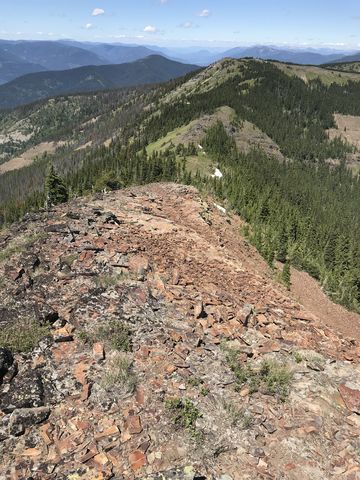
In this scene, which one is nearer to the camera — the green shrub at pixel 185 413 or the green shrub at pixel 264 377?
the green shrub at pixel 185 413

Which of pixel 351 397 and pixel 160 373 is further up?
pixel 160 373

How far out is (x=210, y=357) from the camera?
61.7 feet

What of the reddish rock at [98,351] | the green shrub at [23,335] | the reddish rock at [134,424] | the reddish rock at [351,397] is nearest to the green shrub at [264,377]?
the reddish rock at [351,397]

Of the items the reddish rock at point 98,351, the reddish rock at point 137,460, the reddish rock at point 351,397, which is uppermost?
the reddish rock at point 98,351

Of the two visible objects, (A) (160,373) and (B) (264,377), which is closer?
(A) (160,373)

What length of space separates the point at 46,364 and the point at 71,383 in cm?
165

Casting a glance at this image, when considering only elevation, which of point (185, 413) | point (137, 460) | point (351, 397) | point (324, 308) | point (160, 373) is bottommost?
point (324, 308)

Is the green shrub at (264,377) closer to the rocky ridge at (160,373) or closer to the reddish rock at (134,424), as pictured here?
the rocky ridge at (160,373)

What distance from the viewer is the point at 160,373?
56.3ft

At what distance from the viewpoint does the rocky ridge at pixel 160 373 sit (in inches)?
541

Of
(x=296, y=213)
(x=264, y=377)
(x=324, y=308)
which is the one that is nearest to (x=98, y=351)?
(x=264, y=377)

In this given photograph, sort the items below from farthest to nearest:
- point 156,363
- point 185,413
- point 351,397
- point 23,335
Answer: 1. point 23,335
2. point 156,363
3. point 351,397
4. point 185,413

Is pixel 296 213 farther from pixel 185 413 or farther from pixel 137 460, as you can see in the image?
pixel 137 460

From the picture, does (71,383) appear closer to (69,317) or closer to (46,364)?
(46,364)
